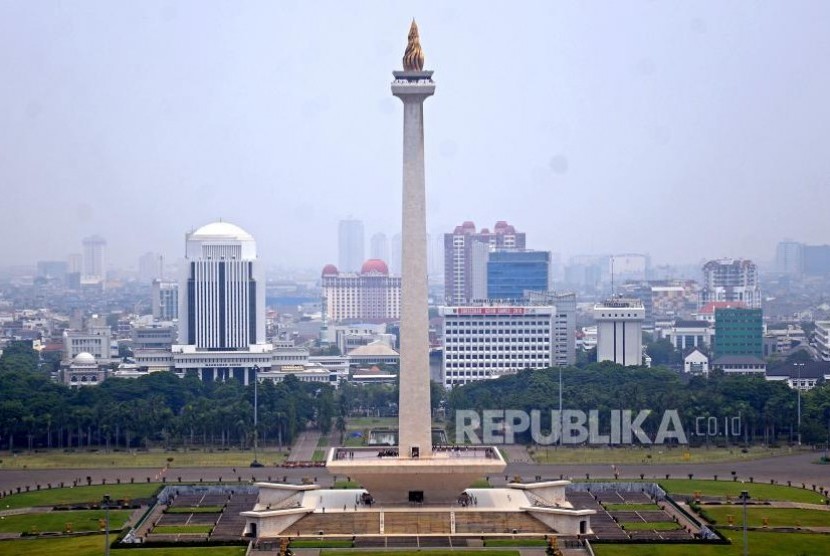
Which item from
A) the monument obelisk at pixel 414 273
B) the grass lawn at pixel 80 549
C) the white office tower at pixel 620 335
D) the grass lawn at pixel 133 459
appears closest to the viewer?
the grass lawn at pixel 80 549

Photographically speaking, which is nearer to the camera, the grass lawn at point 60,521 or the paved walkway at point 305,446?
the grass lawn at point 60,521

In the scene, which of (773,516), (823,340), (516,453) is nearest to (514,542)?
(773,516)

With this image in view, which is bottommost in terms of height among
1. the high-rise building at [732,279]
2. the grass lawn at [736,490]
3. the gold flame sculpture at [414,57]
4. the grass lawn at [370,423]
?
the grass lawn at [736,490]

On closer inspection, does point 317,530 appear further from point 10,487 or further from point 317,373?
point 317,373

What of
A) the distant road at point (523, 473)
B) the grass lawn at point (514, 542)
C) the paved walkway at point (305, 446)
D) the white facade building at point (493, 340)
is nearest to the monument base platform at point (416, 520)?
the grass lawn at point (514, 542)

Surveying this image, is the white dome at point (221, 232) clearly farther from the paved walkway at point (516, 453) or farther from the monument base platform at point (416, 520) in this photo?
the monument base platform at point (416, 520)

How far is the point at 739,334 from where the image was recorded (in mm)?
130375

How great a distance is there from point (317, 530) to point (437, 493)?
15.2 ft

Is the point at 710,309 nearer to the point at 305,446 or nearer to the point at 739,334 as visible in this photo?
the point at 739,334

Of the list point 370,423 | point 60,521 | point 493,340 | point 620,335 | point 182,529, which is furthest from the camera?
point 493,340

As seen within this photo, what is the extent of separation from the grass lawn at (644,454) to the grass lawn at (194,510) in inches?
747

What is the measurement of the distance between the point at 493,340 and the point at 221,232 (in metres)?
20.4

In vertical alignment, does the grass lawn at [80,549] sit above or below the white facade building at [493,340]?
below

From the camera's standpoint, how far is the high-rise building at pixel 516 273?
160 metres
